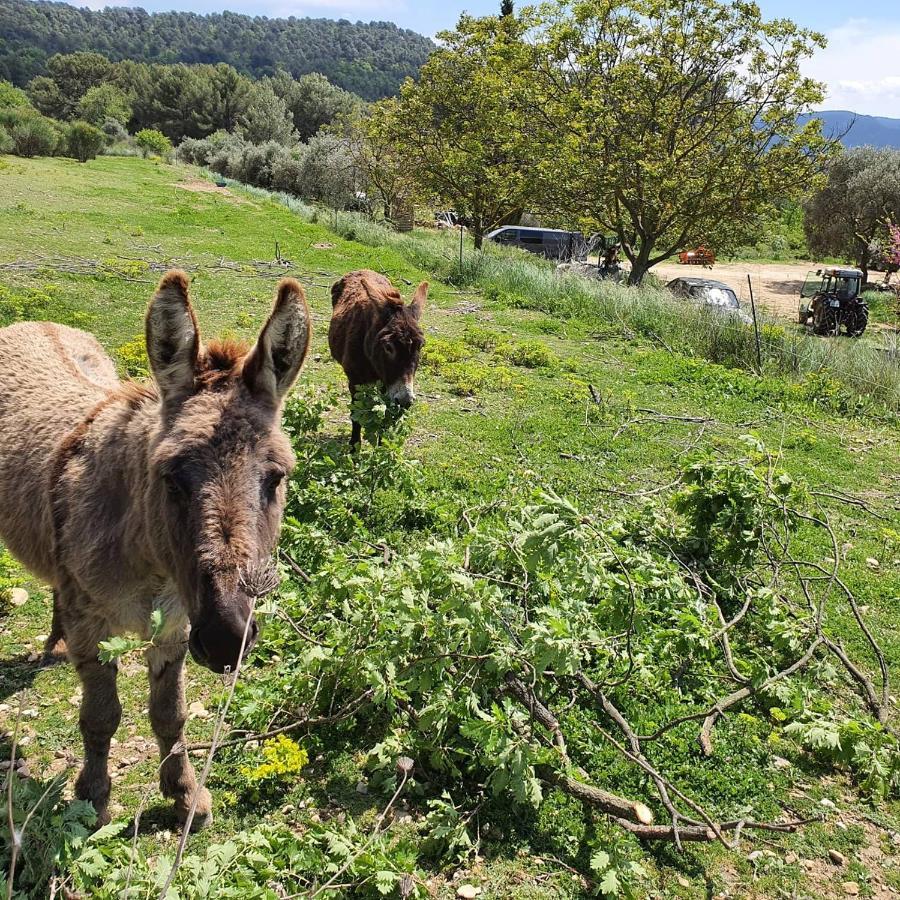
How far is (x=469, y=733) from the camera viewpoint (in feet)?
9.62

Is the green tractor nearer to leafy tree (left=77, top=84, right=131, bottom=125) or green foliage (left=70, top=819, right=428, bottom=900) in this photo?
green foliage (left=70, top=819, right=428, bottom=900)

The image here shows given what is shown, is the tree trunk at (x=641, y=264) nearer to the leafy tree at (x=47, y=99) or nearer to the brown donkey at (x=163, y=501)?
the brown donkey at (x=163, y=501)

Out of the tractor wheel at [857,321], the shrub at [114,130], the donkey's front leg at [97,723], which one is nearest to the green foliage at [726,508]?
the donkey's front leg at [97,723]

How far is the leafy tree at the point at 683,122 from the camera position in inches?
713

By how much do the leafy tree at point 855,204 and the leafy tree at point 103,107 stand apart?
2689 inches

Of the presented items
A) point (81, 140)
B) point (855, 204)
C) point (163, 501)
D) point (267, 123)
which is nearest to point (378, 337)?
point (163, 501)

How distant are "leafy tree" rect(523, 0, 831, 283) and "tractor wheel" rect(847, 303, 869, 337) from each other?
531 cm

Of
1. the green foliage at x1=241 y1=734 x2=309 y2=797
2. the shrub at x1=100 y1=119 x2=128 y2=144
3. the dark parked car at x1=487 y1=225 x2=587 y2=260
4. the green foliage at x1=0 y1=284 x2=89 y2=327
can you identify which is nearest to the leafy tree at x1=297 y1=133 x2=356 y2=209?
the dark parked car at x1=487 y1=225 x2=587 y2=260

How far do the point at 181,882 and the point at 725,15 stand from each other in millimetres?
22796

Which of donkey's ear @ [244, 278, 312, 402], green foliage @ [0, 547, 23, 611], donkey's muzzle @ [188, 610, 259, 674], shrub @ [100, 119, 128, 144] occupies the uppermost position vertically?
shrub @ [100, 119, 128, 144]

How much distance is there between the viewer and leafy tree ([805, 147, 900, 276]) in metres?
32.6

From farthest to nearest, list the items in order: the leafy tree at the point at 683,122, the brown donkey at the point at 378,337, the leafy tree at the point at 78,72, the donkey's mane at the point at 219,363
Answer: the leafy tree at the point at 78,72 < the leafy tree at the point at 683,122 < the brown donkey at the point at 378,337 < the donkey's mane at the point at 219,363

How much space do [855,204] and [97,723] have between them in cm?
4242

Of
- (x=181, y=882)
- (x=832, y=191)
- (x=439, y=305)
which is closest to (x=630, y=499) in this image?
(x=181, y=882)
